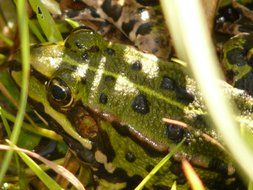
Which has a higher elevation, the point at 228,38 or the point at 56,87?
the point at 228,38

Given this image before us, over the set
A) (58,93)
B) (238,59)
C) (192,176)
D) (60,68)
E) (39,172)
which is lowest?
(39,172)

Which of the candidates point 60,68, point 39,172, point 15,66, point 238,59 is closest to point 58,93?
point 60,68

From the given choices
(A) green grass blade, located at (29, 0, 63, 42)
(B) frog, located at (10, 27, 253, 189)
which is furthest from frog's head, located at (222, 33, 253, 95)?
(A) green grass blade, located at (29, 0, 63, 42)

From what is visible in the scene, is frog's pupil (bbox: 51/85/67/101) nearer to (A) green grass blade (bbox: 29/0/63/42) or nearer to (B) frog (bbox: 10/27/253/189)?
(B) frog (bbox: 10/27/253/189)

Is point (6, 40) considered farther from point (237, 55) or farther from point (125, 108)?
point (237, 55)

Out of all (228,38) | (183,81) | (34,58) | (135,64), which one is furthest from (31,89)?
(228,38)

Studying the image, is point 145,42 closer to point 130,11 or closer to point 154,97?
point 130,11
